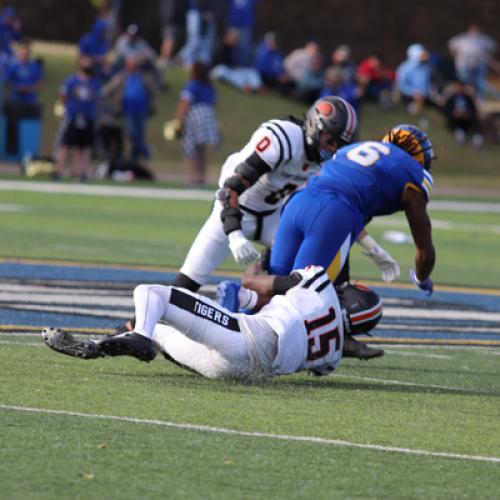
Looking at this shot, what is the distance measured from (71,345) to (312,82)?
2563cm

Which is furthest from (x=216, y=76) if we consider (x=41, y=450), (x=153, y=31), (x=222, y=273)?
(x=41, y=450)

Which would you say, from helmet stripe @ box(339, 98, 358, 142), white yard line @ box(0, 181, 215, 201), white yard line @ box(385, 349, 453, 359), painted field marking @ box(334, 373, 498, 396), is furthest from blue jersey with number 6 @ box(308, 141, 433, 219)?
→ white yard line @ box(0, 181, 215, 201)

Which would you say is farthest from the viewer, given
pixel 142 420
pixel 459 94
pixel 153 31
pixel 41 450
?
pixel 153 31

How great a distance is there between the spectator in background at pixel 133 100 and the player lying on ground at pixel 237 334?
20.5 metres

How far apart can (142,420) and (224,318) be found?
3.45ft

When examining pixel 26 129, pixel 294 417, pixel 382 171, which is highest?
pixel 382 171

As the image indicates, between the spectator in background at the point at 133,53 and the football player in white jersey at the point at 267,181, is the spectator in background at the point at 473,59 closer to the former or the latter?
the spectator in background at the point at 133,53

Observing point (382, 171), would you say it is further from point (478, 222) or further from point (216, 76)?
A: point (216, 76)

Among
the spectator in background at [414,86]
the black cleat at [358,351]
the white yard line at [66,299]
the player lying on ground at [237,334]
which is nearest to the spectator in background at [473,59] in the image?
the spectator in background at [414,86]

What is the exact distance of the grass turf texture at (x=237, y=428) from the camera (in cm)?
568

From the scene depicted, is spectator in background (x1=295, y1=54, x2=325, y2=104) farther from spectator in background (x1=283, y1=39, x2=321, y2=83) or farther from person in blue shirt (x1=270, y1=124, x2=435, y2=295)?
person in blue shirt (x1=270, y1=124, x2=435, y2=295)

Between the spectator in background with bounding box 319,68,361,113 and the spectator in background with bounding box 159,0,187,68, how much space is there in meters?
3.62

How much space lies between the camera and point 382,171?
334 inches

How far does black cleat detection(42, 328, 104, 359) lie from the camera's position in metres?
7.40
